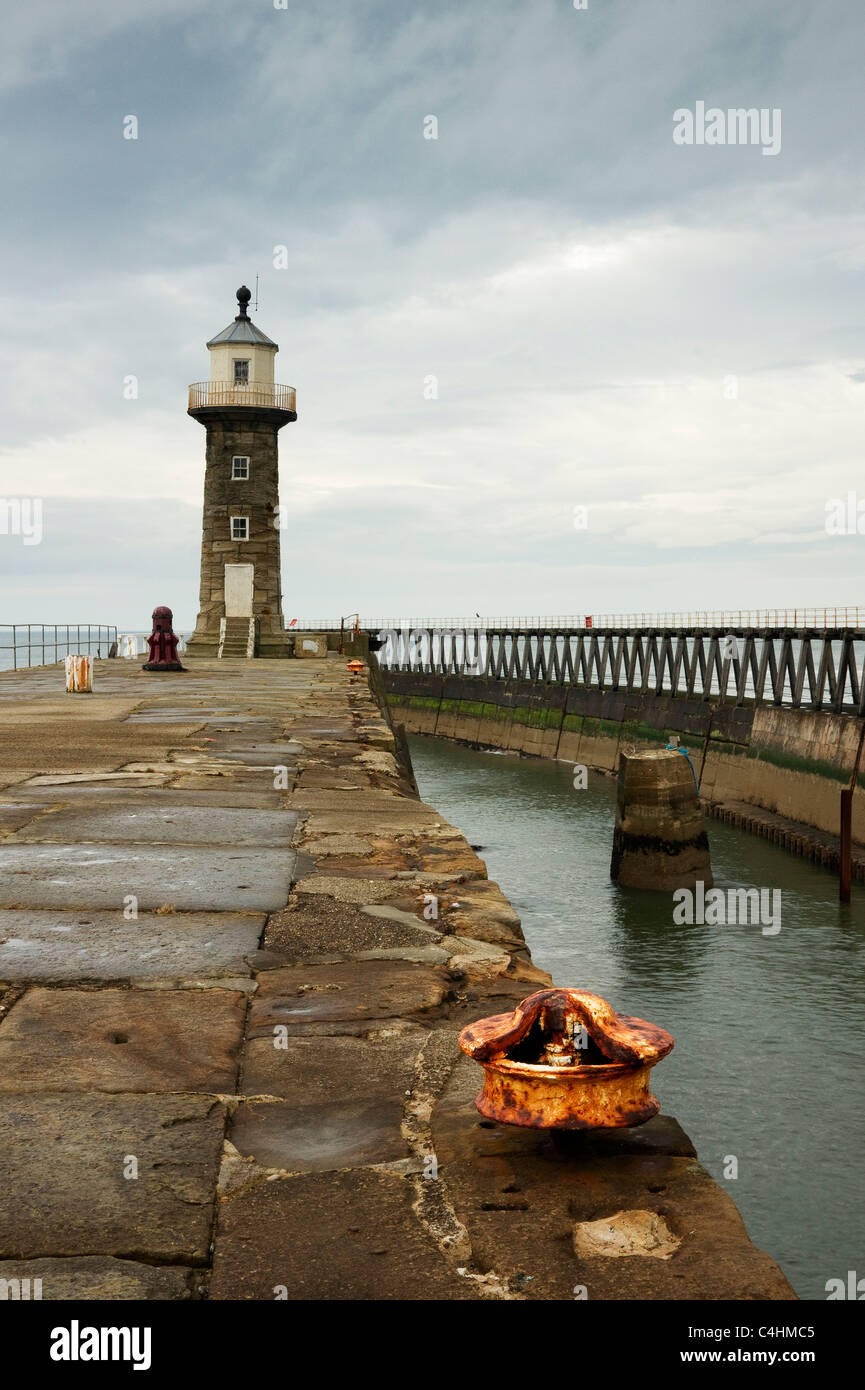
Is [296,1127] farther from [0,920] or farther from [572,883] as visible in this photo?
[572,883]

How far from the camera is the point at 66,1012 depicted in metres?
3.82

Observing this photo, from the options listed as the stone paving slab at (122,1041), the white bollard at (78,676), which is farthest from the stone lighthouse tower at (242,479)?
the stone paving slab at (122,1041)

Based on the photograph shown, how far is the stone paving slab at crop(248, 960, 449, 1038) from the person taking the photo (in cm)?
386

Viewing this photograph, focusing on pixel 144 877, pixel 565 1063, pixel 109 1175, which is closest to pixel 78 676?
pixel 144 877

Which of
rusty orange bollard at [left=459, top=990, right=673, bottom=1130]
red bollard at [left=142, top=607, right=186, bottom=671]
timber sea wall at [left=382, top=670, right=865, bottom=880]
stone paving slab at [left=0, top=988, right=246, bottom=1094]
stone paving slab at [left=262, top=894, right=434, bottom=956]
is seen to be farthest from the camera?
red bollard at [left=142, top=607, right=186, bottom=671]

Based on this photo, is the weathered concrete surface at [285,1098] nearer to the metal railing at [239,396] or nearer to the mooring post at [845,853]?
the mooring post at [845,853]

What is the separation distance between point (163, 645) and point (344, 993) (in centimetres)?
2425

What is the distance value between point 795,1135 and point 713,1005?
376 centimetres

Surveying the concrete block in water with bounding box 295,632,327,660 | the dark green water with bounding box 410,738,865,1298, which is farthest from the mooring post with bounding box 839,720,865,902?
the concrete block in water with bounding box 295,632,327,660

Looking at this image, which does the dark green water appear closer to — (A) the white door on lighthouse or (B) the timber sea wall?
(B) the timber sea wall

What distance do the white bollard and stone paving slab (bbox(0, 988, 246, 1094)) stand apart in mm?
16942

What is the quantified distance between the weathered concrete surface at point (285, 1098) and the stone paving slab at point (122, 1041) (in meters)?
0.01

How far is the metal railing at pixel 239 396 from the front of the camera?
41656mm
